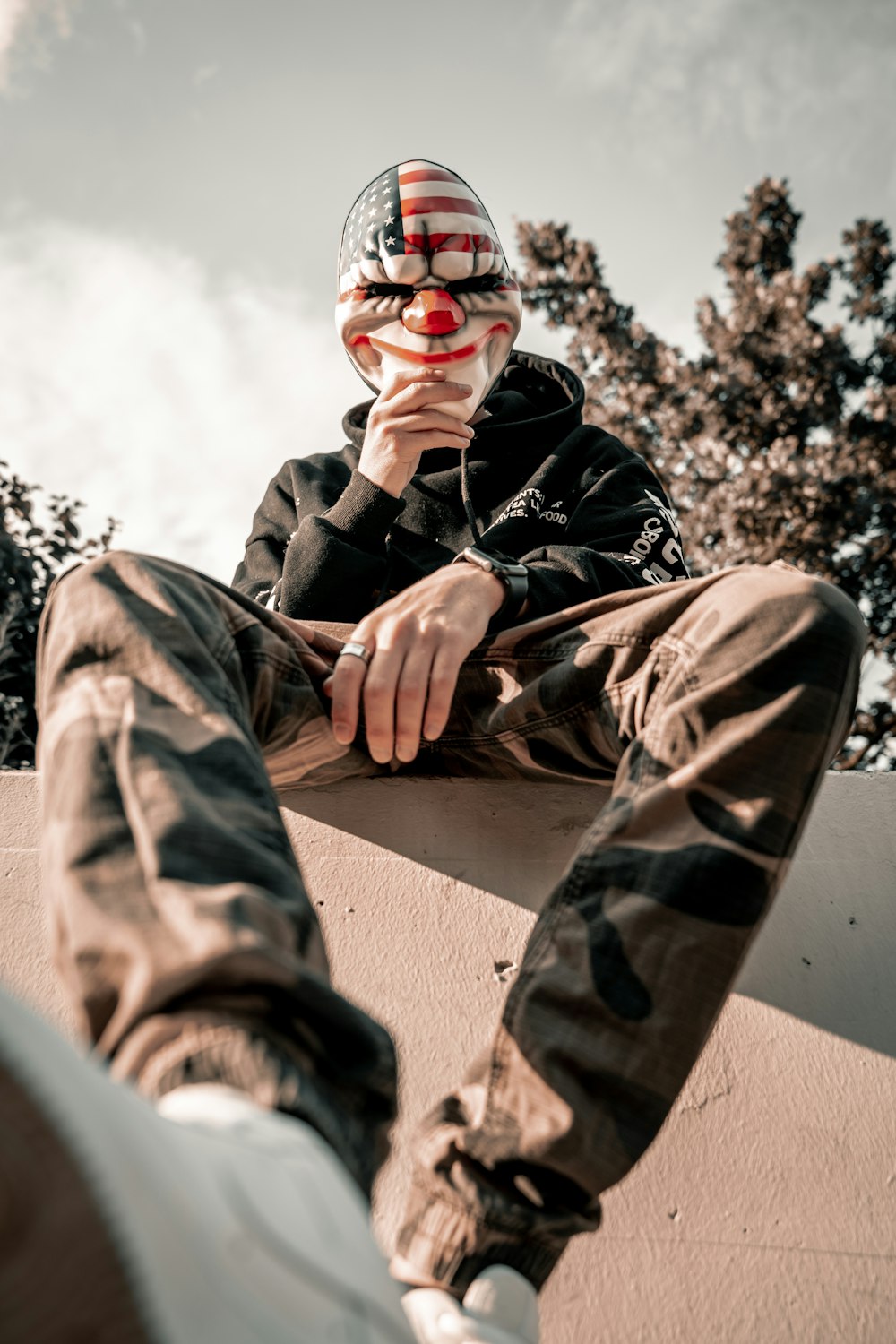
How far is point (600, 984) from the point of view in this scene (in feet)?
2.82

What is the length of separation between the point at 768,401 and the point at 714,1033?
807 cm

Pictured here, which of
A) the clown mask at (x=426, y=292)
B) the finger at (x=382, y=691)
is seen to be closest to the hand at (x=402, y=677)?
the finger at (x=382, y=691)

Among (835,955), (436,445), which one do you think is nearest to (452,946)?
(835,955)

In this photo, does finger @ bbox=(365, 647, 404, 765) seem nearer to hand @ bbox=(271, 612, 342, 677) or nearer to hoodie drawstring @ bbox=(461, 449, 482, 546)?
hand @ bbox=(271, 612, 342, 677)

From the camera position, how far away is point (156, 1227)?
1.52 feet

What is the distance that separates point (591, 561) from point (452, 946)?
635mm

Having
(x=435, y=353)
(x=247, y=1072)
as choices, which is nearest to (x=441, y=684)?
(x=247, y=1072)

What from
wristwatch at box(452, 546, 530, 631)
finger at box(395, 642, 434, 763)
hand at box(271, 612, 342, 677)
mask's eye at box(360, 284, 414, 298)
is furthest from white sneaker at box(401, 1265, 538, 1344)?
mask's eye at box(360, 284, 414, 298)

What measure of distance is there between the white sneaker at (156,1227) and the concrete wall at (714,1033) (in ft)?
2.12

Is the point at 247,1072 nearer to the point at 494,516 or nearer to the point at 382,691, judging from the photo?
the point at 382,691

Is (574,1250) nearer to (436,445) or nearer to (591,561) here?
(591,561)

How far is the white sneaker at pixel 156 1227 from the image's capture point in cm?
44

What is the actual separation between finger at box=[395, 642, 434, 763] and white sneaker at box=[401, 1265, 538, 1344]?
60 cm

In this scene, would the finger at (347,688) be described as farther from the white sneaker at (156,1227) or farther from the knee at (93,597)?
the white sneaker at (156,1227)
